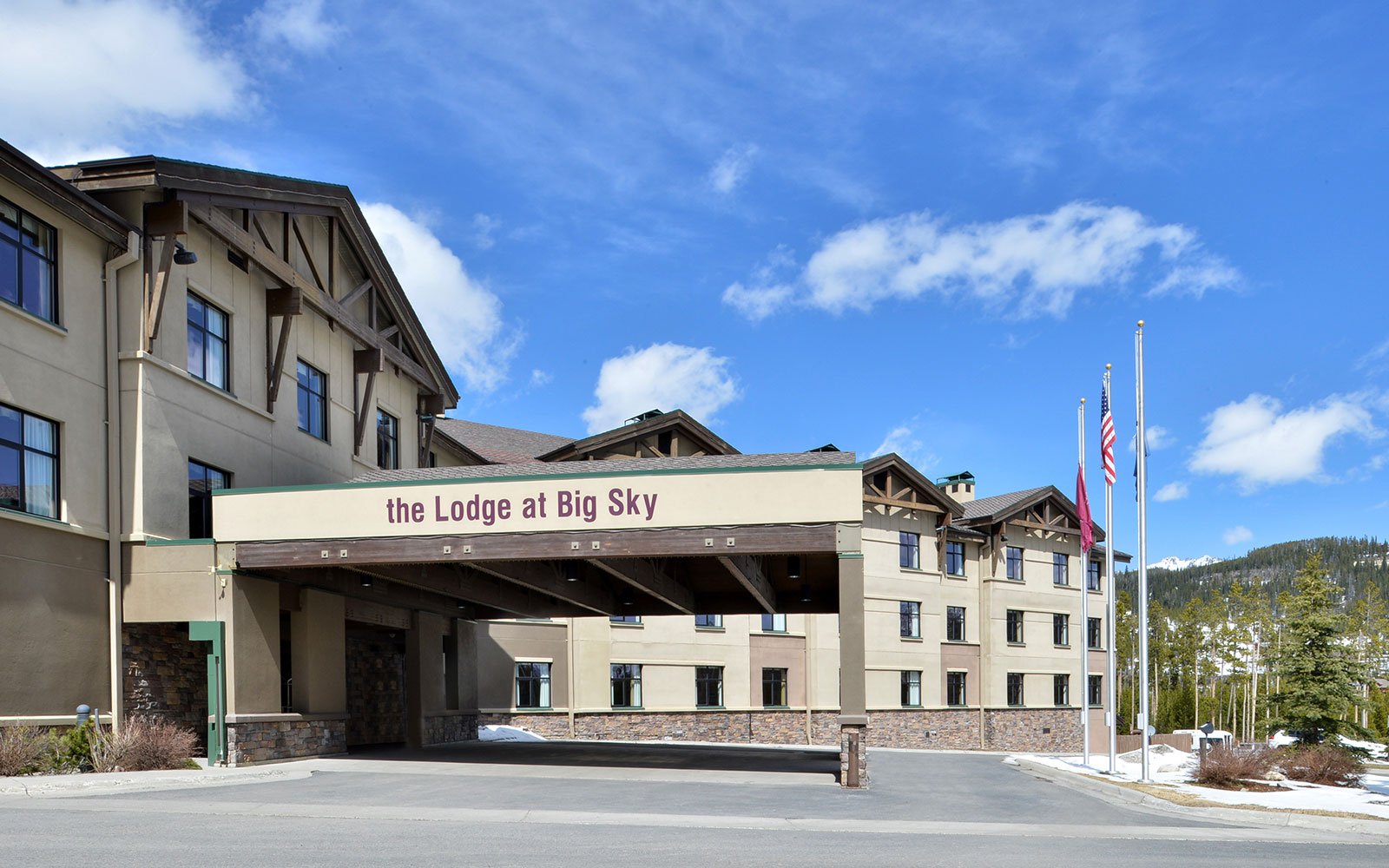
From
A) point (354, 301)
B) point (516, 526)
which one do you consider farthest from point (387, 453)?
point (516, 526)

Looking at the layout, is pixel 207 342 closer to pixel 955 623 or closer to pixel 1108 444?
pixel 1108 444

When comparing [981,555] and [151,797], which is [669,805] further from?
[981,555]

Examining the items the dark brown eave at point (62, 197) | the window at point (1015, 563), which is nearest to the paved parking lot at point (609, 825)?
the dark brown eave at point (62, 197)

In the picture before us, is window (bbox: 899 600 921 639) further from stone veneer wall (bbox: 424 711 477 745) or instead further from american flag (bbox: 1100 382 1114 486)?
american flag (bbox: 1100 382 1114 486)

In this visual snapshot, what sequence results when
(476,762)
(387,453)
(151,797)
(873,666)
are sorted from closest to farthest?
(151,797), (476,762), (387,453), (873,666)

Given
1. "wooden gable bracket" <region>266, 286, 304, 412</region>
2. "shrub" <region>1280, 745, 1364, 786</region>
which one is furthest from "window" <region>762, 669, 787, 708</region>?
"wooden gable bracket" <region>266, 286, 304, 412</region>

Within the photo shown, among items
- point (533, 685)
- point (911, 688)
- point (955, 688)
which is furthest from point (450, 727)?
point (955, 688)

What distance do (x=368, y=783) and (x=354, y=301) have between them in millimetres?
15486

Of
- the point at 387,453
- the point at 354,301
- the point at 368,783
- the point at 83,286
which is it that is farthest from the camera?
the point at 387,453

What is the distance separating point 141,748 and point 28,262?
8271 millimetres

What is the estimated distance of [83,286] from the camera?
69.5 ft

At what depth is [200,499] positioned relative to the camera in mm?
23906

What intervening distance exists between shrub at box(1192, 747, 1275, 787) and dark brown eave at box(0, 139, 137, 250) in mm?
22112

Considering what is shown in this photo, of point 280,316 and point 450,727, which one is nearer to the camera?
point 280,316
